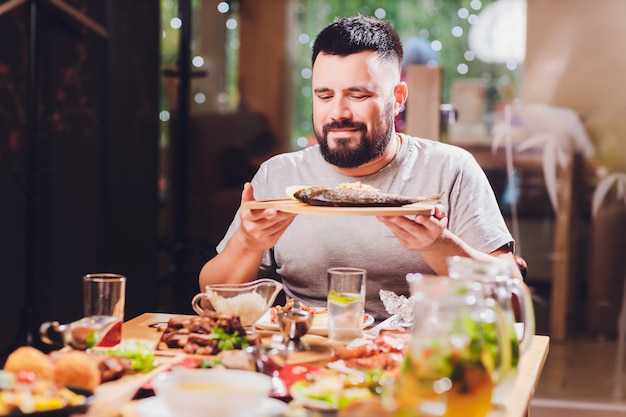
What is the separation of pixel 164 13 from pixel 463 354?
136 inches

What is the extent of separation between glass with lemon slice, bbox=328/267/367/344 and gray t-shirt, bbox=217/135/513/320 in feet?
1.38

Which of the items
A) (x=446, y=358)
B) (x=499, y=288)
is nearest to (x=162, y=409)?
(x=446, y=358)

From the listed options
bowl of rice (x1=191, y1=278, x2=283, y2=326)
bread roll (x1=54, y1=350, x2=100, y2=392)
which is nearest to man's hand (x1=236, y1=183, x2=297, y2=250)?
bowl of rice (x1=191, y1=278, x2=283, y2=326)

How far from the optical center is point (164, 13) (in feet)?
13.9

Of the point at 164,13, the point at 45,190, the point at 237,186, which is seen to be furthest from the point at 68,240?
the point at 164,13

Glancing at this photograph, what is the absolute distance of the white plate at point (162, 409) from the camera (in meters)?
1.16

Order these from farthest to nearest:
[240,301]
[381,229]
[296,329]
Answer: [381,229] < [240,301] < [296,329]

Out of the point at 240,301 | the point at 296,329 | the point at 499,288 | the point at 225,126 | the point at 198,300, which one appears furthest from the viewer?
the point at 225,126

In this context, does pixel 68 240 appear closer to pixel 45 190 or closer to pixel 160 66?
pixel 45 190

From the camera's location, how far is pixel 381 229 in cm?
227

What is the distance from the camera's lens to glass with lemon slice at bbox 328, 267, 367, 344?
5.69 feet

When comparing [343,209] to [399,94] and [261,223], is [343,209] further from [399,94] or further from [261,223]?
[399,94]

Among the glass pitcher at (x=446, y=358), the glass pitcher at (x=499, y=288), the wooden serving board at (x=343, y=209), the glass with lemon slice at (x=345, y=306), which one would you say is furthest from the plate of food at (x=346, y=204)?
the glass pitcher at (x=446, y=358)

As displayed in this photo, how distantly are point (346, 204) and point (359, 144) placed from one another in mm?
451
